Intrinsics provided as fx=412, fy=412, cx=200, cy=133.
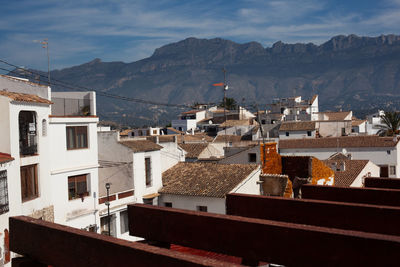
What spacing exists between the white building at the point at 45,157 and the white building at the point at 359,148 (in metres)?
29.7

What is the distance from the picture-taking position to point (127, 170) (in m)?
25.6

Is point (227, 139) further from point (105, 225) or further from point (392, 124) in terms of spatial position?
point (105, 225)

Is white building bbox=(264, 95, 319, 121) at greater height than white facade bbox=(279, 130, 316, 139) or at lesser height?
greater

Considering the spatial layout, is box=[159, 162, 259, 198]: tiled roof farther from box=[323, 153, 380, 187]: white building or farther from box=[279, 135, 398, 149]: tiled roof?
box=[279, 135, 398, 149]: tiled roof

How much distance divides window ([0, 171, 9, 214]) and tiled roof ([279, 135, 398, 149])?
36.2 metres

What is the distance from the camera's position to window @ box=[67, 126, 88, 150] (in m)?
21.5

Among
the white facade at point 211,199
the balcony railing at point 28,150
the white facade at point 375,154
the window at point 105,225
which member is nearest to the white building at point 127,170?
the window at point 105,225

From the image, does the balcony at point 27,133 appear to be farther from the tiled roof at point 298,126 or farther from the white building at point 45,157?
the tiled roof at point 298,126

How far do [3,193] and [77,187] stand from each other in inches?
257

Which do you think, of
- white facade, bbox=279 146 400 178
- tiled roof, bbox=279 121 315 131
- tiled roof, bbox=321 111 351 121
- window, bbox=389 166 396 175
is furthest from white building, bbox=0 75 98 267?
tiled roof, bbox=321 111 351 121

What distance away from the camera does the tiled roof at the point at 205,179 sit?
2475cm

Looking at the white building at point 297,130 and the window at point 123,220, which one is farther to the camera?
the white building at point 297,130

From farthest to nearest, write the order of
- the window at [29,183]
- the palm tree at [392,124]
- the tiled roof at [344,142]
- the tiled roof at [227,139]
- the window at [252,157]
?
the palm tree at [392,124], the tiled roof at [227,139], the tiled roof at [344,142], the window at [252,157], the window at [29,183]

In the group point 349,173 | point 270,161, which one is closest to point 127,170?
point 270,161
